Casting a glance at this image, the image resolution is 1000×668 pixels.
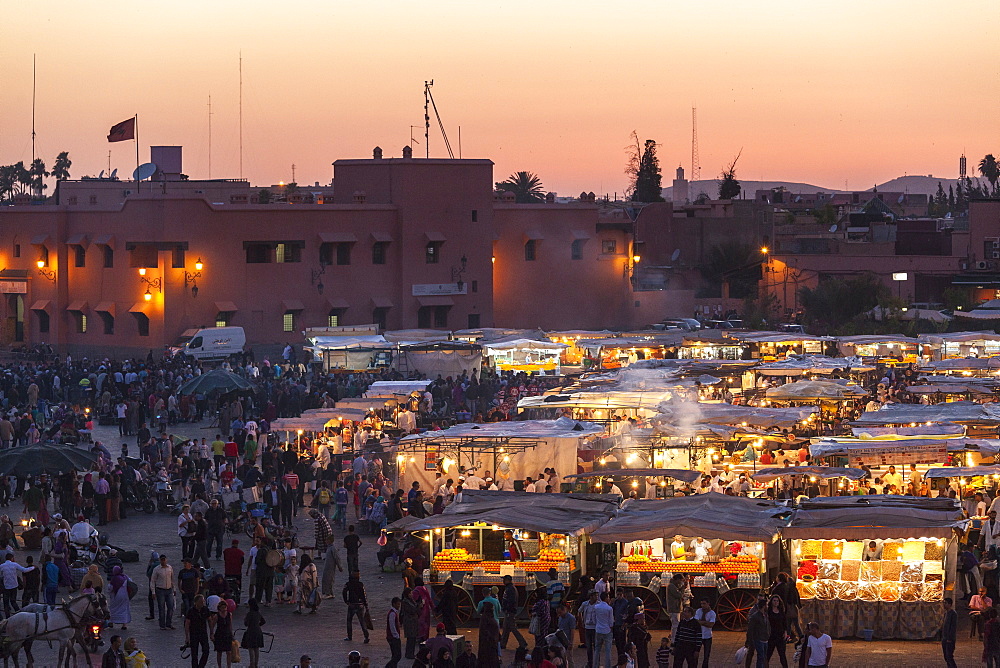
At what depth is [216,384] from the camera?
3412cm

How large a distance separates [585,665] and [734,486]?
7.77 meters

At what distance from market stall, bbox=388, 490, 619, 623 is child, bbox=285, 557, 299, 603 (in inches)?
68.7

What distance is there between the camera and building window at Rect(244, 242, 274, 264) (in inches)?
2040

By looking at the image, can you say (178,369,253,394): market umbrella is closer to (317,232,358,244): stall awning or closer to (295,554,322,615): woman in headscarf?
(295,554,322,615): woman in headscarf

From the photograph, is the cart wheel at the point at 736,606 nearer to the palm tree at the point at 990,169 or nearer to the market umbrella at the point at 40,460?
the market umbrella at the point at 40,460

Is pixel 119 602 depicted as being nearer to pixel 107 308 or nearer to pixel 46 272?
pixel 107 308

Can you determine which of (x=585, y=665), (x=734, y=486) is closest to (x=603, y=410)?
(x=734, y=486)

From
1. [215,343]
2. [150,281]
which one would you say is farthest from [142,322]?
[215,343]

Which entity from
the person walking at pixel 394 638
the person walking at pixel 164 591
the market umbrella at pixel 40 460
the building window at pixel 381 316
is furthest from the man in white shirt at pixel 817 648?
the building window at pixel 381 316

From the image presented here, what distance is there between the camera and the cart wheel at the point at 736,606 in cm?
1684

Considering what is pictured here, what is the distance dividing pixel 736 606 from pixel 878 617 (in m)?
1.53

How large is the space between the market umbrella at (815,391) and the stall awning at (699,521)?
12714 millimetres

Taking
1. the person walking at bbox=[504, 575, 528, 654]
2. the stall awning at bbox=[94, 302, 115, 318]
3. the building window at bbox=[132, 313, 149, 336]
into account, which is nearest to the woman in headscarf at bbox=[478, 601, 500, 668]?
the person walking at bbox=[504, 575, 528, 654]

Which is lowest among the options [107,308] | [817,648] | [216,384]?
[817,648]
